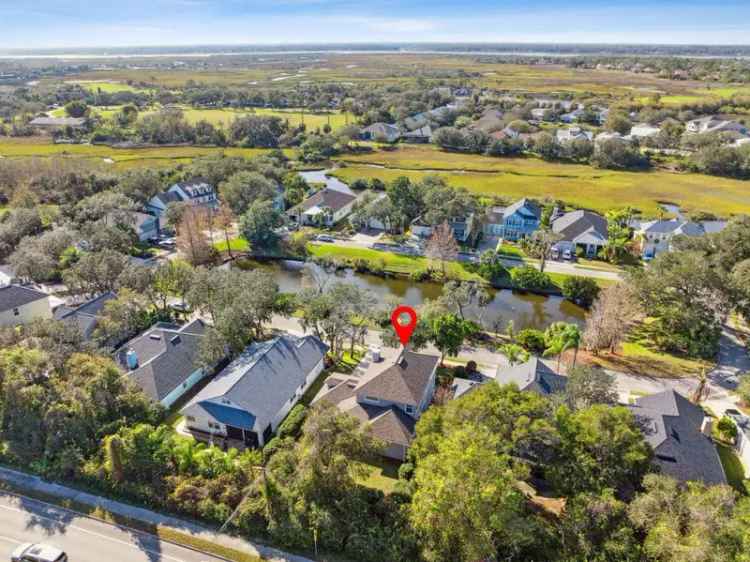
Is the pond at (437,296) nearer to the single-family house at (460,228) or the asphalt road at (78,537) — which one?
the single-family house at (460,228)

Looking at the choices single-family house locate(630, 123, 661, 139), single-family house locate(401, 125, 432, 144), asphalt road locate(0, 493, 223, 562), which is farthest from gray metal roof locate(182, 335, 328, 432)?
single-family house locate(630, 123, 661, 139)

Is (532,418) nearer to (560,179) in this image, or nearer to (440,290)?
(440,290)

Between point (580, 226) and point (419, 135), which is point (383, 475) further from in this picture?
point (419, 135)

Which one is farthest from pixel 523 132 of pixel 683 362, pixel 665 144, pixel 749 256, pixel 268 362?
pixel 268 362

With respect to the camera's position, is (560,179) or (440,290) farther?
(560,179)

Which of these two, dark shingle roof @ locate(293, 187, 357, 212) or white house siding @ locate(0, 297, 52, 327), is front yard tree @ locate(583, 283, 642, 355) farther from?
white house siding @ locate(0, 297, 52, 327)

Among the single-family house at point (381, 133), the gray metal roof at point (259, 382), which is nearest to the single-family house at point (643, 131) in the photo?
the single-family house at point (381, 133)
